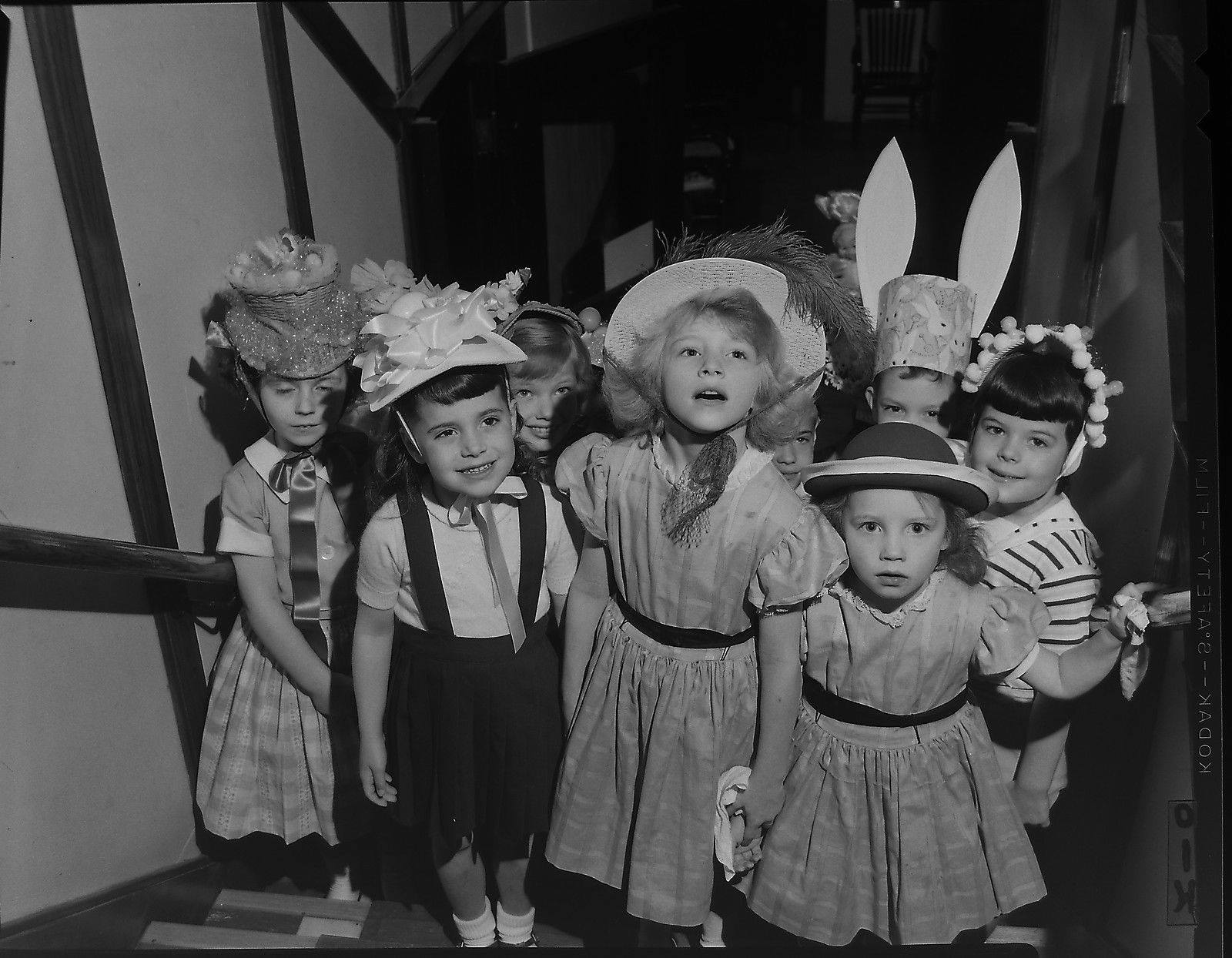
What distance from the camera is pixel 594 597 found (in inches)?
72.1

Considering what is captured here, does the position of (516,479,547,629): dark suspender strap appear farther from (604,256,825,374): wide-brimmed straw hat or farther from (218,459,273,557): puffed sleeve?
(218,459,273,557): puffed sleeve

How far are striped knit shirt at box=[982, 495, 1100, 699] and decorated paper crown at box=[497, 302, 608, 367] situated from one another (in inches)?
31.8

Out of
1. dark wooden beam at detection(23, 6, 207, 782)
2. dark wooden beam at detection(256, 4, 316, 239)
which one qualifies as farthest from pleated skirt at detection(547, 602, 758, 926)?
dark wooden beam at detection(256, 4, 316, 239)

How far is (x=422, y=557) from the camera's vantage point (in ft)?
5.81

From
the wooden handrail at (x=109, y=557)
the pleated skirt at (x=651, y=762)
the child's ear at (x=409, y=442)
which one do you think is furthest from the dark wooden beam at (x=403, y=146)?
the pleated skirt at (x=651, y=762)

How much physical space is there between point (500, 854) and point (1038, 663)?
1080 millimetres

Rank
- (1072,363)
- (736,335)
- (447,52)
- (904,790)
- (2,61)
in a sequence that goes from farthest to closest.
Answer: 1. (447,52)
2. (1072,363)
3. (904,790)
4. (736,335)
5. (2,61)

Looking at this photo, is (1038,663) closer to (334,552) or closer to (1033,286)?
(1033,286)

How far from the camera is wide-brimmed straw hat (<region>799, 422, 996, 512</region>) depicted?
1.56 metres

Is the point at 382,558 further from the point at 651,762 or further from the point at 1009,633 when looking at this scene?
the point at 1009,633

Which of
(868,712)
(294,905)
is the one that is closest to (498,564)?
(868,712)

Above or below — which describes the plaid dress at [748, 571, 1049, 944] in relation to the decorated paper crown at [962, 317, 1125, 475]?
below

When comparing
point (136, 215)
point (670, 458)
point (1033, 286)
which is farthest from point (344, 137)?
point (1033, 286)

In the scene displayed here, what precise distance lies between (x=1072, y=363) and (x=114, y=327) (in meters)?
1.72
